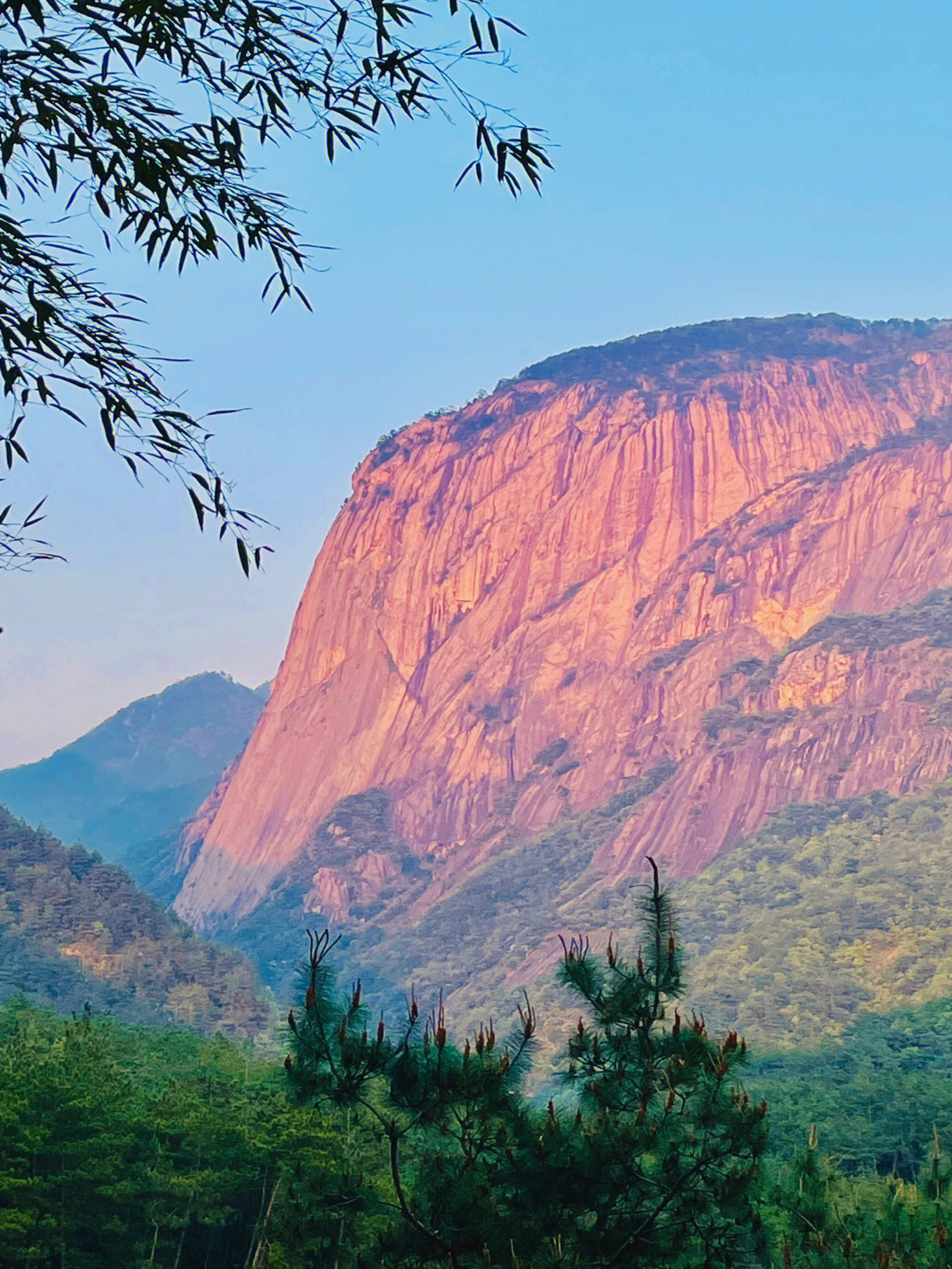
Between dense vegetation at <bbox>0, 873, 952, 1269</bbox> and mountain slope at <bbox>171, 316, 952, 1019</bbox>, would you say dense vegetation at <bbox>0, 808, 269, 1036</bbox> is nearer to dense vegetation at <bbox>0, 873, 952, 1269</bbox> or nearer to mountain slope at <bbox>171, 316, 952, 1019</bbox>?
mountain slope at <bbox>171, 316, 952, 1019</bbox>

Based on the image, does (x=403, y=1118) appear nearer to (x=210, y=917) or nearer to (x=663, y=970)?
(x=663, y=970)

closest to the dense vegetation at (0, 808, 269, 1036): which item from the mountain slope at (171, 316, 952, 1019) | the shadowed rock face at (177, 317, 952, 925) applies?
the mountain slope at (171, 316, 952, 1019)

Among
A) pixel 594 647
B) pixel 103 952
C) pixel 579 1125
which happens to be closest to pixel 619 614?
pixel 594 647

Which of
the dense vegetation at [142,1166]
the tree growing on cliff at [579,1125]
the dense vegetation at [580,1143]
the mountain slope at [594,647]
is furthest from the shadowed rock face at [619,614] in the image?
the tree growing on cliff at [579,1125]

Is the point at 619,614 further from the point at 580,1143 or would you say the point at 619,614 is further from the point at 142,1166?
the point at 580,1143

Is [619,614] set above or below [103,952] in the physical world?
above

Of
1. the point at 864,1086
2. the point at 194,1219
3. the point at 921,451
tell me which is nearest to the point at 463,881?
the point at 921,451

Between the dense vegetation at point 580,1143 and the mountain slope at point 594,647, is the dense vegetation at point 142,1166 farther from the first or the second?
the mountain slope at point 594,647
